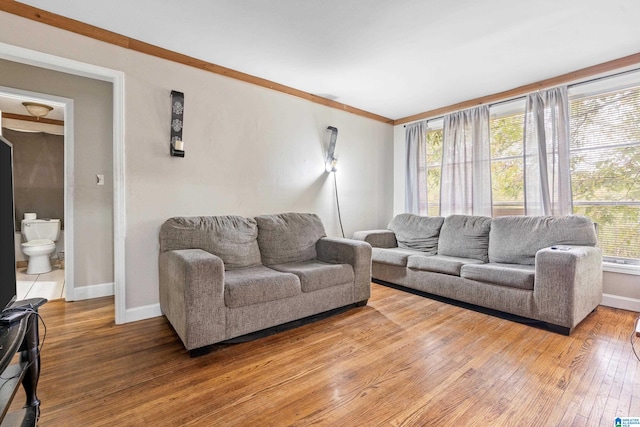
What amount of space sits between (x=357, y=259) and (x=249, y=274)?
1.01 metres

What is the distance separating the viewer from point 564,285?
2.22 meters

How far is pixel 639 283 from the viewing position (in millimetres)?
2691

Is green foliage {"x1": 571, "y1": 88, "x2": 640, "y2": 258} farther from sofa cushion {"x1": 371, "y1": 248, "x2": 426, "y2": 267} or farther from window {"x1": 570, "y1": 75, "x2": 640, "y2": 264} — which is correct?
sofa cushion {"x1": 371, "y1": 248, "x2": 426, "y2": 267}

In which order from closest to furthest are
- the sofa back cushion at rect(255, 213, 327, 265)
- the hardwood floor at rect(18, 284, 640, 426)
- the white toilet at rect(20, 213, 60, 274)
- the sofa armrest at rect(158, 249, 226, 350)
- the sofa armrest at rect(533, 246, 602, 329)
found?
the hardwood floor at rect(18, 284, 640, 426) → the sofa armrest at rect(158, 249, 226, 350) → the sofa armrest at rect(533, 246, 602, 329) → the sofa back cushion at rect(255, 213, 327, 265) → the white toilet at rect(20, 213, 60, 274)

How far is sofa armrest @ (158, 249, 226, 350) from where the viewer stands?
187cm

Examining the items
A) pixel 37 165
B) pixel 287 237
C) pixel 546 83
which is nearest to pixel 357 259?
pixel 287 237

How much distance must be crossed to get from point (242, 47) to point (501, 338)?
3159mm

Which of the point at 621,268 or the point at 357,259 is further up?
the point at 357,259

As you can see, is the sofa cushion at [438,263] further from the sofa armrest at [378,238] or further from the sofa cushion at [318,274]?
the sofa cushion at [318,274]

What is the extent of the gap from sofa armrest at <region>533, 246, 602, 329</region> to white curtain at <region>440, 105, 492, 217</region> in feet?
4.34

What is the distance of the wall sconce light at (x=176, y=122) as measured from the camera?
263 cm

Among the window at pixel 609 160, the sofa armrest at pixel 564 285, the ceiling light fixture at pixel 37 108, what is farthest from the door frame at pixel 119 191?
the window at pixel 609 160

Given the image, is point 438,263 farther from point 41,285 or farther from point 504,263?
point 41,285

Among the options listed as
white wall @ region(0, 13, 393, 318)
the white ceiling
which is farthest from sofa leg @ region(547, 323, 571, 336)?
white wall @ region(0, 13, 393, 318)
